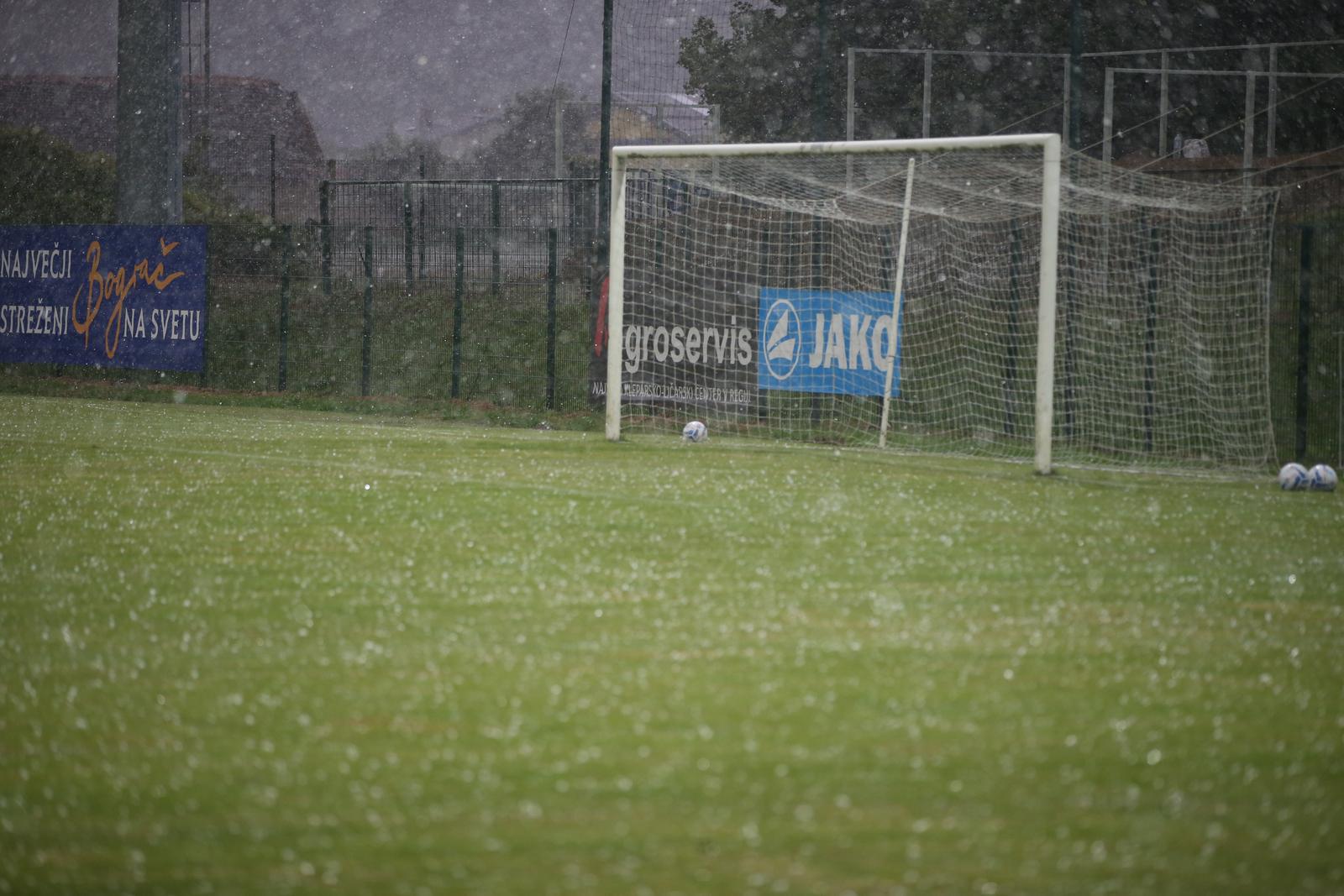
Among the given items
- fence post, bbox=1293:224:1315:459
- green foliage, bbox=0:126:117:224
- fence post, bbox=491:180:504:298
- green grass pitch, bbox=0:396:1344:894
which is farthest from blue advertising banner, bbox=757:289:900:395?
green foliage, bbox=0:126:117:224

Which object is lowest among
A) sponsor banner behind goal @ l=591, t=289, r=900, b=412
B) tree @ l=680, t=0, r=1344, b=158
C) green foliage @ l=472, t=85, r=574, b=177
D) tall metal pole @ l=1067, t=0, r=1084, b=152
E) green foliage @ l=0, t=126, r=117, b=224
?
sponsor banner behind goal @ l=591, t=289, r=900, b=412

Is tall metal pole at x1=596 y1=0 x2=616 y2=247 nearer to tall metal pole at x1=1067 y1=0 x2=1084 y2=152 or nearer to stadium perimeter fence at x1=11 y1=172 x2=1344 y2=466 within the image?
stadium perimeter fence at x1=11 y1=172 x2=1344 y2=466

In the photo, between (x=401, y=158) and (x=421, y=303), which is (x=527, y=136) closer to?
(x=401, y=158)

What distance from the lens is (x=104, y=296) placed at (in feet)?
58.2

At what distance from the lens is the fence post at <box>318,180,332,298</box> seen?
57.6 ft

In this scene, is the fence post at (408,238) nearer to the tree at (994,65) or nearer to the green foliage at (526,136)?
the tree at (994,65)

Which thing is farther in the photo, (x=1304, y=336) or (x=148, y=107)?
(x=148, y=107)

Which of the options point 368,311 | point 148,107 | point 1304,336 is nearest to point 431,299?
point 368,311

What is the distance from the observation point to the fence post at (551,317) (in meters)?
15.1

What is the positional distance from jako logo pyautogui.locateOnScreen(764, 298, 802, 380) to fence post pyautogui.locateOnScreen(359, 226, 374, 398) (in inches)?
200

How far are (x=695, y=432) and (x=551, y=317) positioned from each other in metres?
3.60

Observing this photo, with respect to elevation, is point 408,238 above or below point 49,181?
below

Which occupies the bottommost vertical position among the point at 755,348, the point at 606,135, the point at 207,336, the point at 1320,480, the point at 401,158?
the point at 1320,480

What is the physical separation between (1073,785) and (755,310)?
1064 centimetres
